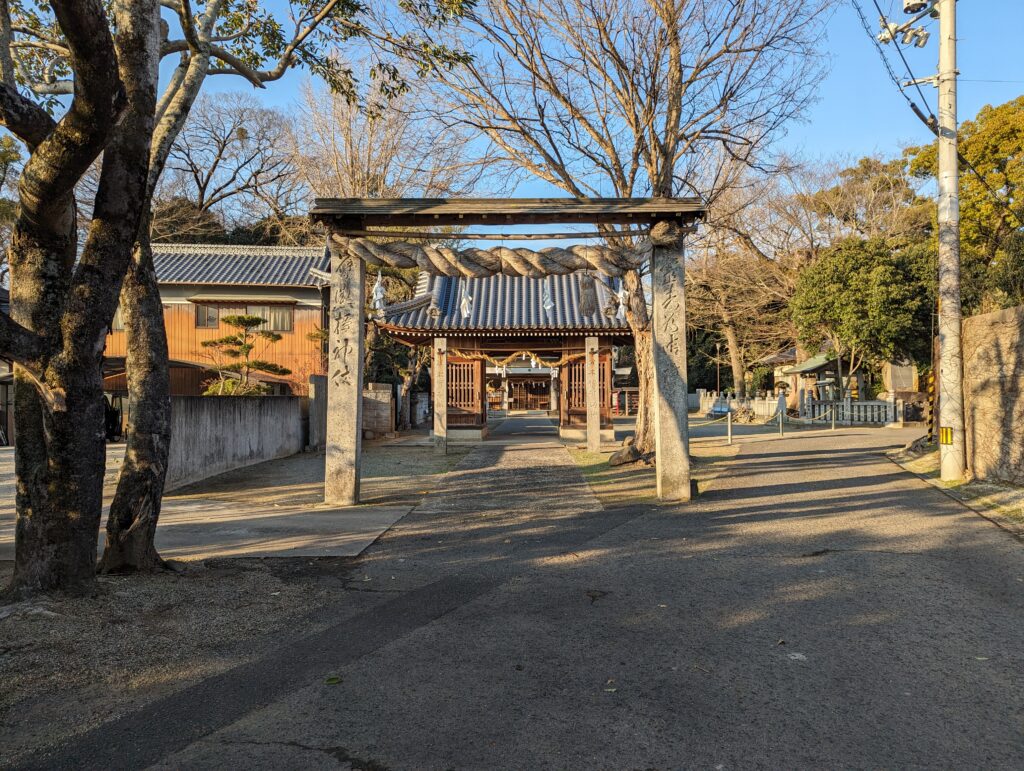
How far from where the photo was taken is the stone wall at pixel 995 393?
33.5 ft

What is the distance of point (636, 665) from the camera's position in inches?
160

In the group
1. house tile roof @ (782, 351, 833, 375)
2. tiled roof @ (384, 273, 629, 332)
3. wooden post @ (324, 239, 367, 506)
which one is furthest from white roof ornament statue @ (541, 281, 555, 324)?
house tile roof @ (782, 351, 833, 375)

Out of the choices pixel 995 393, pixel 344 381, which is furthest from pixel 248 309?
pixel 995 393

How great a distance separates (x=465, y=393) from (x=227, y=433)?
9.56 metres

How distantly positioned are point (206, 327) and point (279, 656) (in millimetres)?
25226

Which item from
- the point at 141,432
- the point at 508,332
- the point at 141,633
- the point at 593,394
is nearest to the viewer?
the point at 141,633

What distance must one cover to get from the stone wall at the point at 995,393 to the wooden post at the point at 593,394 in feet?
31.7

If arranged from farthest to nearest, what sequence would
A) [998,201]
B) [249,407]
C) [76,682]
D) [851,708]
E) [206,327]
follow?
1. [206,327]
2. [998,201]
3. [249,407]
4. [76,682]
5. [851,708]

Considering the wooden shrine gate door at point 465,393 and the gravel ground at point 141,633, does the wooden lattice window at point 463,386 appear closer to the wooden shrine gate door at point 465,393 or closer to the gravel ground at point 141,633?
the wooden shrine gate door at point 465,393

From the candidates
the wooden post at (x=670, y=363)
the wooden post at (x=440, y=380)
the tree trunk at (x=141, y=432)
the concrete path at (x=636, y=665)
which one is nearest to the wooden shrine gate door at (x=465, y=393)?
the wooden post at (x=440, y=380)

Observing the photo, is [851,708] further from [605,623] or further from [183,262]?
[183,262]

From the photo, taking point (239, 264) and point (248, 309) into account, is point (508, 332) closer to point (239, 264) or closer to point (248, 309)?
point (248, 309)

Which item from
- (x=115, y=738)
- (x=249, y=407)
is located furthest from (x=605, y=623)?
(x=249, y=407)

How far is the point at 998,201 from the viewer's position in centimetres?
2244
